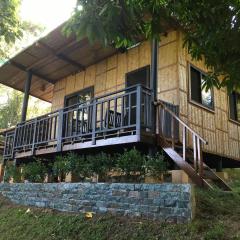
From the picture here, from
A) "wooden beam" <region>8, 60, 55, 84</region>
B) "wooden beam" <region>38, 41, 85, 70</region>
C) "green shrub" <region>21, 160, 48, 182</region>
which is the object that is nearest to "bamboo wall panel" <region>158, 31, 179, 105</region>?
"wooden beam" <region>38, 41, 85, 70</region>

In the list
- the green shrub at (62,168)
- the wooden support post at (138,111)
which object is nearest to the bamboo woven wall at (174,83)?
the wooden support post at (138,111)

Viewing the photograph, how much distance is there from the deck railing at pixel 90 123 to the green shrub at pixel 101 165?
1.96 feet

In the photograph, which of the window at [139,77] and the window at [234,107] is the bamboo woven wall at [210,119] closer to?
the window at [234,107]

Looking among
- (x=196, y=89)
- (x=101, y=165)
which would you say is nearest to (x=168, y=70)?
(x=196, y=89)

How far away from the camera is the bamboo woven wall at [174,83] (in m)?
9.66

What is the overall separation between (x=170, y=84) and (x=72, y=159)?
11.3 feet

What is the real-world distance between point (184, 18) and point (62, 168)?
5.44 meters

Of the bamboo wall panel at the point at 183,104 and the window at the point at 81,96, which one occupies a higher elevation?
the window at the point at 81,96

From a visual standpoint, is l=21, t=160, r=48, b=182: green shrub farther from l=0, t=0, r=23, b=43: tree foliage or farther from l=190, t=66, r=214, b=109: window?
l=190, t=66, r=214, b=109: window

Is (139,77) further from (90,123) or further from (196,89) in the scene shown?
(90,123)

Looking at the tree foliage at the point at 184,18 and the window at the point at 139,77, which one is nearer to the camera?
the tree foliage at the point at 184,18

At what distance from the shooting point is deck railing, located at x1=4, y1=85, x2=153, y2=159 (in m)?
7.87

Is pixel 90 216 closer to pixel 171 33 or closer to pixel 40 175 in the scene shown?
pixel 40 175

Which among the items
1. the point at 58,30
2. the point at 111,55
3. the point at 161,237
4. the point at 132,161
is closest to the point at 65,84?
the point at 111,55
